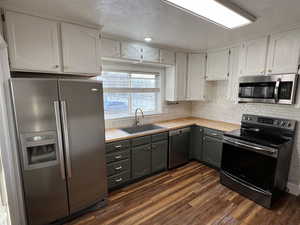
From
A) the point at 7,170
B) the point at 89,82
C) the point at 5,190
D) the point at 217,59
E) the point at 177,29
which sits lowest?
the point at 5,190

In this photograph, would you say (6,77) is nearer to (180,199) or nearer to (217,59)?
(180,199)

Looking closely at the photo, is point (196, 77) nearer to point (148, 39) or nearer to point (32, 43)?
point (148, 39)

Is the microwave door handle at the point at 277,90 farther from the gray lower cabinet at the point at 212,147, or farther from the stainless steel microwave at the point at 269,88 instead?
the gray lower cabinet at the point at 212,147

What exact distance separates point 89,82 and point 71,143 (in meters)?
0.74

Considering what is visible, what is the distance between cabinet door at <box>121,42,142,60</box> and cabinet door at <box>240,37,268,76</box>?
1781 mm

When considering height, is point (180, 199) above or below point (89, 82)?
below

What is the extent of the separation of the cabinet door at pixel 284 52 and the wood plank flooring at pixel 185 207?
6.31 feet

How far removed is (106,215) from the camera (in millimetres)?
2014

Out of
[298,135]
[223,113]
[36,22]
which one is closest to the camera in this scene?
[36,22]

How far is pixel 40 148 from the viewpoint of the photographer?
1.65m

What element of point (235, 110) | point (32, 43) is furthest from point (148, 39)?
point (235, 110)

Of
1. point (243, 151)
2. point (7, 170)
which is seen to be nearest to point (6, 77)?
point (7, 170)

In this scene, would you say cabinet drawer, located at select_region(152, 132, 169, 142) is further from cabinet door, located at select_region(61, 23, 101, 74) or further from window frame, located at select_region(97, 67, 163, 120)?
cabinet door, located at select_region(61, 23, 101, 74)

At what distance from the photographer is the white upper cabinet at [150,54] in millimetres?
2857
